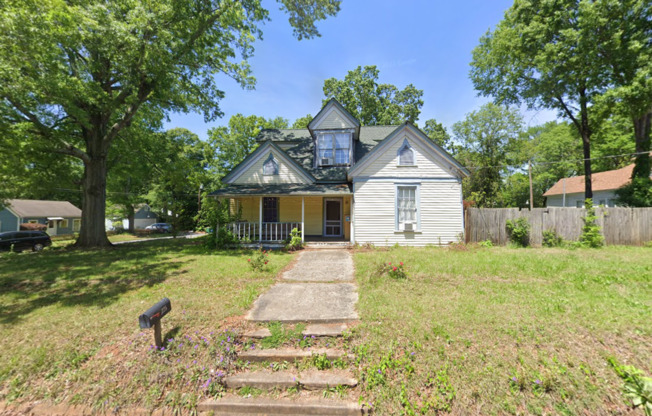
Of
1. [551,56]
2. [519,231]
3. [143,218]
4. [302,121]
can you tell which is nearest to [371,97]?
[302,121]

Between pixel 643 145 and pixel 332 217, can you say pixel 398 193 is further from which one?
pixel 643 145

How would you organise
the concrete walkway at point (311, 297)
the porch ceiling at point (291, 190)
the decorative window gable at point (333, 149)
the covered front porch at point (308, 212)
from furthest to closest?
1. the covered front porch at point (308, 212)
2. the decorative window gable at point (333, 149)
3. the porch ceiling at point (291, 190)
4. the concrete walkway at point (311, 297)

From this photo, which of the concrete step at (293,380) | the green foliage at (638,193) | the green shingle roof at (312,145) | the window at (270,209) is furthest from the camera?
the window at (270,209)

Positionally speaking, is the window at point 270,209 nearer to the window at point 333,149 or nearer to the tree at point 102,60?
the window at point 333,149

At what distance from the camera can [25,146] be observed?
10.9 m

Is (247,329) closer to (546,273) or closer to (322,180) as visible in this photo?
(546,273)

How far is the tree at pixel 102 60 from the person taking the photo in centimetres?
888

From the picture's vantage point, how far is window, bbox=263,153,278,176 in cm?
1389

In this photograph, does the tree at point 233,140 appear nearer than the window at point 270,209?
No

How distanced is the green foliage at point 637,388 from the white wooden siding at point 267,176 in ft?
41.8

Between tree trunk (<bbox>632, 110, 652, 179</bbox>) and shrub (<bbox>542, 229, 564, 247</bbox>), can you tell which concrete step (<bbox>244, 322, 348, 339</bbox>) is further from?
tree trunk (<bbox>632, 110, 652, 179</bbox>)

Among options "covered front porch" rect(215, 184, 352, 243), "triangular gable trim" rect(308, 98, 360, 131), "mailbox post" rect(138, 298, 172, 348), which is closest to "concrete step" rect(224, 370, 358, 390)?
"mailbox post" rect(138, 298, 172, 348)

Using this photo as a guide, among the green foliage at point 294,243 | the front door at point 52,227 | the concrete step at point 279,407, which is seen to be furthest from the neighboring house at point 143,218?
the concrete step at point 279,407

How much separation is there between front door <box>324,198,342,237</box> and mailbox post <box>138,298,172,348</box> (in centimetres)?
1159
